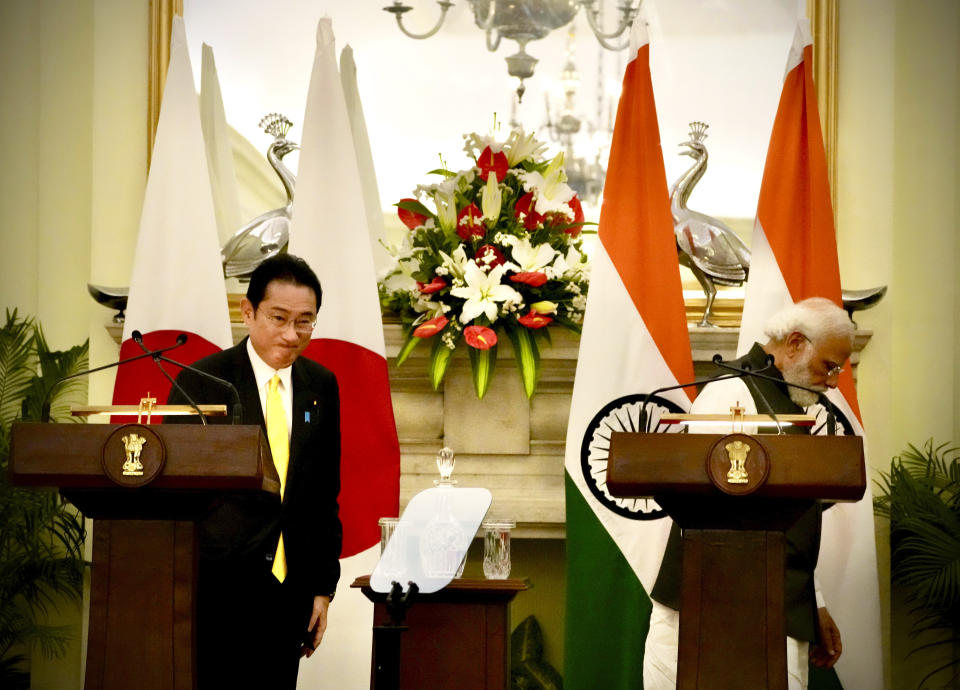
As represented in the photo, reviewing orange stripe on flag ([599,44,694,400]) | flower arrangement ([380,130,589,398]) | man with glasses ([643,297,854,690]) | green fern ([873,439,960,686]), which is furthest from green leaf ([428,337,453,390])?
green fern ([873,439,960,686])

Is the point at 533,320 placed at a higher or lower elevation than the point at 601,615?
higher

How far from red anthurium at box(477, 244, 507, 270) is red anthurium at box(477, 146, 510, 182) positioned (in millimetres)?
272

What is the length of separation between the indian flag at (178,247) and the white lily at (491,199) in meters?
0.95

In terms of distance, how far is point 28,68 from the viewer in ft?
15.9

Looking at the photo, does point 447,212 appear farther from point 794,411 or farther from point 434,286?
point 794,411

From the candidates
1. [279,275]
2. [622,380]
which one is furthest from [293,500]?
[622,380]

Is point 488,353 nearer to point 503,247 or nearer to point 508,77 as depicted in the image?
point 503,247

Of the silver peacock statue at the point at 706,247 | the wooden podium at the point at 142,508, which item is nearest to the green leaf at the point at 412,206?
the silver peacock statue at the point at 706,247

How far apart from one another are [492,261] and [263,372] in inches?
50.1

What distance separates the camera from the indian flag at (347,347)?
12.9ft

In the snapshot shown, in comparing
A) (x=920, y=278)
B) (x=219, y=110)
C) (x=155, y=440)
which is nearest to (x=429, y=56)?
(x=219, y=110)

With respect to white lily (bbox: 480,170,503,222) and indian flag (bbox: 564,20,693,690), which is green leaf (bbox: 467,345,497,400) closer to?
indian flag (bbox: 564,20,693,690)

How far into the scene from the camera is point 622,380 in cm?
399

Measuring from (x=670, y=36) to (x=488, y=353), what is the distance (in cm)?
158
